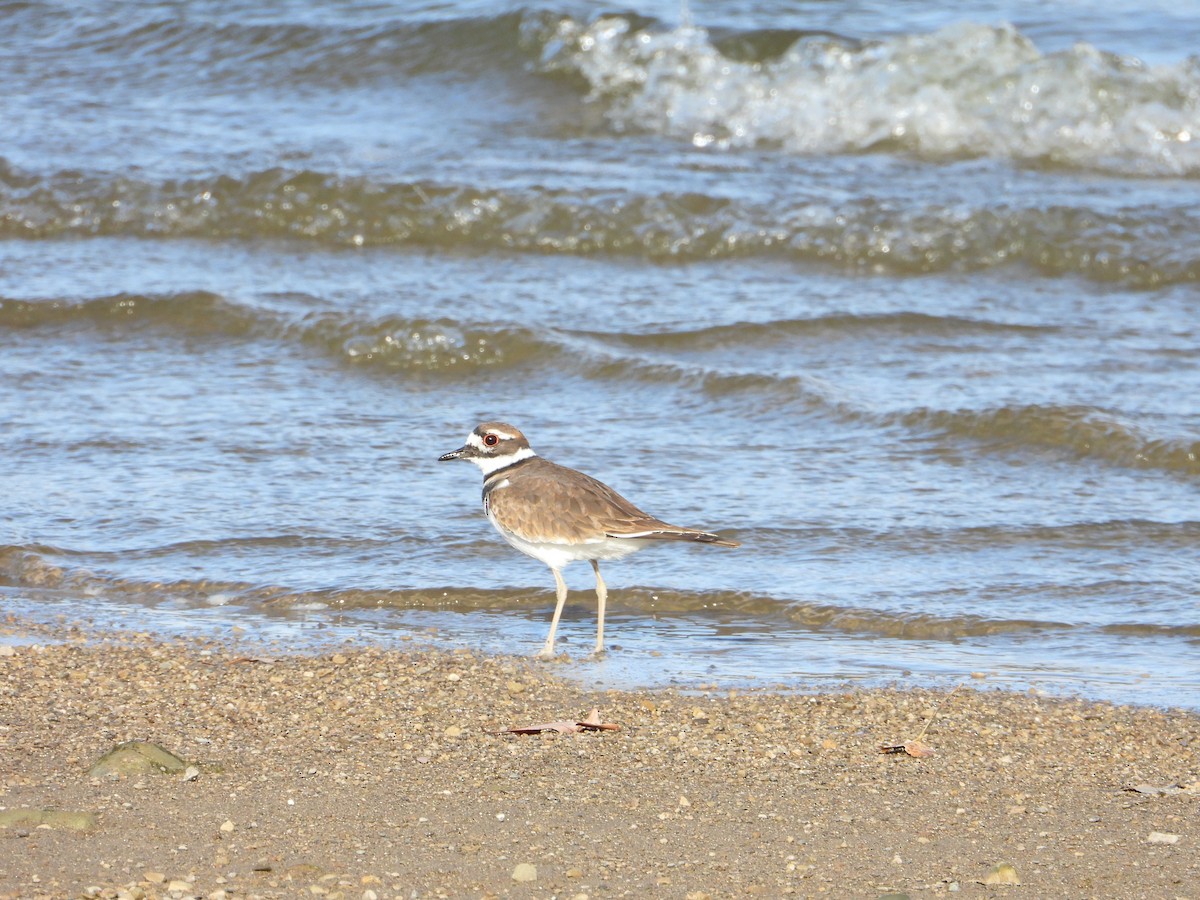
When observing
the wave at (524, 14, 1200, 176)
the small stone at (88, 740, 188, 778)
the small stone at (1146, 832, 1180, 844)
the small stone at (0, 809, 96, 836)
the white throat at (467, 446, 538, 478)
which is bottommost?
the small stone at (1146, 832, 1180, 844)

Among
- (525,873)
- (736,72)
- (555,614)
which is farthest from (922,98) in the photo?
(525,873)

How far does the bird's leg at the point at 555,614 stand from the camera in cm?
573

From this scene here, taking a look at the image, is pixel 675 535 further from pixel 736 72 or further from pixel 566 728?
pixel 736 72

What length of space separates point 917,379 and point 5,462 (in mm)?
4720

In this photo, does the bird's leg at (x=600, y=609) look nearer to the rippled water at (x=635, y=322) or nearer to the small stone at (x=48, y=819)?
the rippled water at (x=635, y=322)

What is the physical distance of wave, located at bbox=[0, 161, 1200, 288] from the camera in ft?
37.9

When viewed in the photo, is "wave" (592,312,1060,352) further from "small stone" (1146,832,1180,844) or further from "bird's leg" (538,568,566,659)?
"small stone" (1146,832,1180,844)

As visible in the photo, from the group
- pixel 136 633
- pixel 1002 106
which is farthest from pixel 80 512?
pixel 1002 106

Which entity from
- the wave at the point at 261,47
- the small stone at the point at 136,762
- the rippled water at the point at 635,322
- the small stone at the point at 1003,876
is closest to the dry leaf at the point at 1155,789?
the small stone at the point at 1003,876

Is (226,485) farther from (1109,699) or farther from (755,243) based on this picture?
(755,243)

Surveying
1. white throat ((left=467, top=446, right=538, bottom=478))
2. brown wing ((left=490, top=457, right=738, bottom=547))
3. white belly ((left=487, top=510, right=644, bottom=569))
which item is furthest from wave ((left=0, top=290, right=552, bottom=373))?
white belly ((left=487, top=510, right=644, bottom=569))

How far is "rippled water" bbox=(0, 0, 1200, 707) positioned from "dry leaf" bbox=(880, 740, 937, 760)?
0.70 m

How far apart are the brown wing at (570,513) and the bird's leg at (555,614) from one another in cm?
26

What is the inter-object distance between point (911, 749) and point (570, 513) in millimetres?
1756
